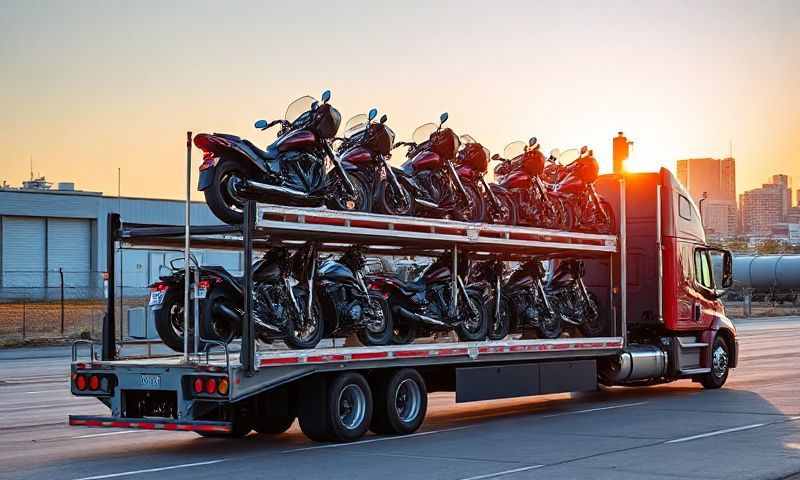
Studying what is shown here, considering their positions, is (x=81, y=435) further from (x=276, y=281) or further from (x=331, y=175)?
(x=331, y=175)

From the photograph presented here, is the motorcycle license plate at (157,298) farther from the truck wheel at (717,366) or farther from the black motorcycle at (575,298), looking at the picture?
the truck wheel at (717,366)

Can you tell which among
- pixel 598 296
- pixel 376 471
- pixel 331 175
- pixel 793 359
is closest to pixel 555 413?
pixel 598 296

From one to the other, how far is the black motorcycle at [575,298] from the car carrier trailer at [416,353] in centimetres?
26

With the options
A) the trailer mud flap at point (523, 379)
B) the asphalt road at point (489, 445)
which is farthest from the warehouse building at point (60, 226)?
the trailer mud flap at point (523, 379)

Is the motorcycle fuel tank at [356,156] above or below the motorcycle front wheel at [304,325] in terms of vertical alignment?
above

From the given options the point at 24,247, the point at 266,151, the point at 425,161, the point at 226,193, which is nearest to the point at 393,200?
the point at 425,161

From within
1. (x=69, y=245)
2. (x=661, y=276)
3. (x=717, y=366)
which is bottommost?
(x=717, y=366)

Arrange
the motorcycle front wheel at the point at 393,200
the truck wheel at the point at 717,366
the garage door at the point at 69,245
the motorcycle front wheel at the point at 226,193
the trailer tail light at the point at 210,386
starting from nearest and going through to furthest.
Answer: the trailer tail light at the point at 210,386 → the motorcycle front wheel at the point at 226,193 → the motorcycle front wheel at the point at 393,200 → the truck wheel at the point at 717,366 → the garage door at the point at 69,245

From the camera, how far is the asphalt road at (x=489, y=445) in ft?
38.4

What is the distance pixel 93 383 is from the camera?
13.6 metres

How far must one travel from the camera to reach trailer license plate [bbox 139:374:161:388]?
12899 mm

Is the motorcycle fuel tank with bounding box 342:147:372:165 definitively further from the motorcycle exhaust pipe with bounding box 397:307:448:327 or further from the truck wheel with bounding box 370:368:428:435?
the truck wheel with bounding box 370:368:428:435

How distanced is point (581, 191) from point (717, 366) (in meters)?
4.43

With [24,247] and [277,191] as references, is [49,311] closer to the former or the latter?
[24,247]
